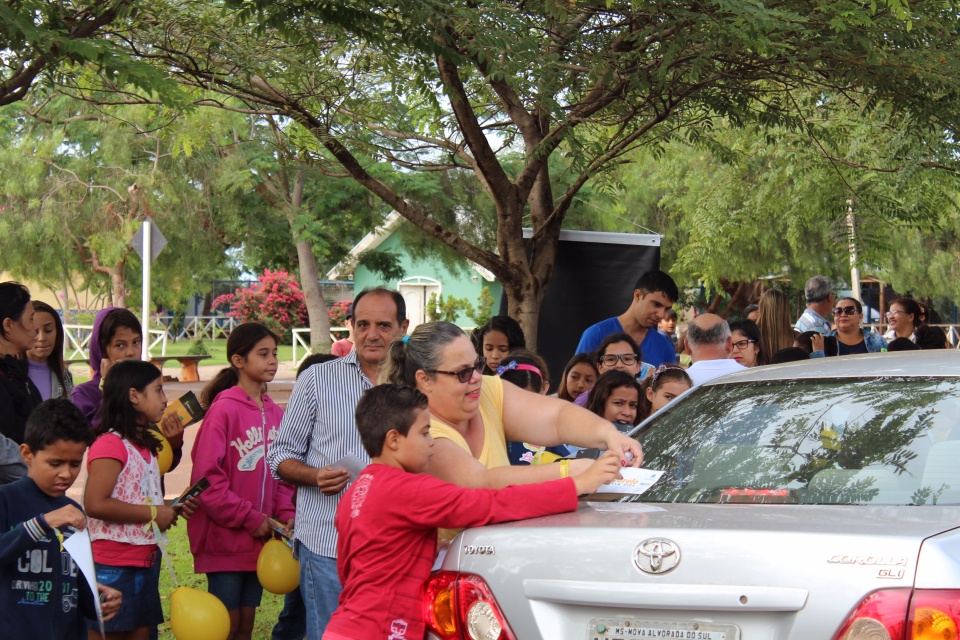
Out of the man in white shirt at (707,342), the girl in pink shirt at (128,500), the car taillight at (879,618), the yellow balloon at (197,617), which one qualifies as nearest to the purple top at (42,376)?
the girl in pink shirt at (128,500)

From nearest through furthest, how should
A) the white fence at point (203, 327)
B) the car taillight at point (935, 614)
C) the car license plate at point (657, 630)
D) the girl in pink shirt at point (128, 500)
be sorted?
1. the car taillight at point (935, 614)
2. the car license plate at point (657, 630)
3. the girl in pink shirt at point (128, 500)
4. the white fence at point (203, 327)

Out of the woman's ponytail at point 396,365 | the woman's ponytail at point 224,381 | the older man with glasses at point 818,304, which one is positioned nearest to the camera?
the woman's ponytail at point 396,365

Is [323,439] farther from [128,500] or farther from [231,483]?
[231,483]

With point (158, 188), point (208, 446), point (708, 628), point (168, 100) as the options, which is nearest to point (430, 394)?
point (708, 628)

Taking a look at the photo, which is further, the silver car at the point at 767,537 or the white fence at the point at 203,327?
the white fence at the point at 203,327

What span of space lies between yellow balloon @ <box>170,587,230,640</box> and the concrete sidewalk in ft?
6.00

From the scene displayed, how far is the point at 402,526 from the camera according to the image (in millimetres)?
3363

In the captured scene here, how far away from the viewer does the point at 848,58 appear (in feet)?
25.2

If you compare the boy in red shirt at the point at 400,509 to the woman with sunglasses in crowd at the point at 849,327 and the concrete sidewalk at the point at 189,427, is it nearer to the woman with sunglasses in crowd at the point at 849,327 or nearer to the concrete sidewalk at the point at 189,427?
the concrete sidewalk at the point at 189,427

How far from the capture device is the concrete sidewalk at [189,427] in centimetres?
1077

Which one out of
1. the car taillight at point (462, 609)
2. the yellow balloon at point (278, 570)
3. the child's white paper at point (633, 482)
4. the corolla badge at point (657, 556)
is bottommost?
the yellow balloon at point (278, 570)

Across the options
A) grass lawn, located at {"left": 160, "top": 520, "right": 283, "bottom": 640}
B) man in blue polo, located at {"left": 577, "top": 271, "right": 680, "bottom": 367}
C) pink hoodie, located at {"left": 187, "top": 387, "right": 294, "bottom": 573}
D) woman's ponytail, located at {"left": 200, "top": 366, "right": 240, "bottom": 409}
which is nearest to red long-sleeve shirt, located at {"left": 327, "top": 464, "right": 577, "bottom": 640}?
pink hoodie, located at {"left": 187, "top": 387, "right": 294, "bottom": 573}

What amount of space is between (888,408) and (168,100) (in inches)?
142

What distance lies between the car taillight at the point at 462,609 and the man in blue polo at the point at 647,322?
173 inches
